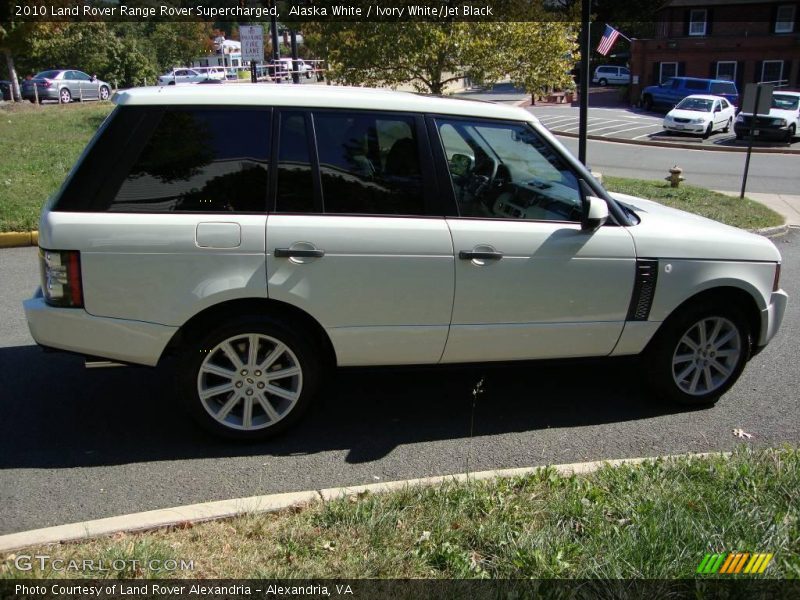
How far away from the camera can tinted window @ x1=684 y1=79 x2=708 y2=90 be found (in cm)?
3973

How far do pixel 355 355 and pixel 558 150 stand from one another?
5.67 ft

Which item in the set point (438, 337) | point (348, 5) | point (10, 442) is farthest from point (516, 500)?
point (348, 5)

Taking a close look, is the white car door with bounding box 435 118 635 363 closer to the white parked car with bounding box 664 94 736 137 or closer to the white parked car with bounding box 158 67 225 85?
the white parked car with bounding box 664 94 736 137

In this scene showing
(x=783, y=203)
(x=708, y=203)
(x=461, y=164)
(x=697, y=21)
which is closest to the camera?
(x=461, y=164)

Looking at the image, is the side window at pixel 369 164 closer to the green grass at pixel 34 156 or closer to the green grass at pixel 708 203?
the green grass at pixel 34 156

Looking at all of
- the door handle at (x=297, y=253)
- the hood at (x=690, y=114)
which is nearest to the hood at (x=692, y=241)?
the door handle at (x=297, y=253)

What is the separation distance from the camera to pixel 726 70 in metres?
46.6

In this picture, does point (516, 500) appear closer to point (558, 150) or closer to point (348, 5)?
point (558, 150)

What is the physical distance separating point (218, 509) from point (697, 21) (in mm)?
50758

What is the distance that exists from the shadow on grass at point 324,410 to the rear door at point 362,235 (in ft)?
1.21

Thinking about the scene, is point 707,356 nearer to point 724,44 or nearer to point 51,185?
point 51,185

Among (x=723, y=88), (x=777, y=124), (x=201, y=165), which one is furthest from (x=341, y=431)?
(x=723, y=88)

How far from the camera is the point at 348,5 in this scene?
15.6 metres

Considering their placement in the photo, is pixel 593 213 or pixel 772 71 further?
pixel 772 71
